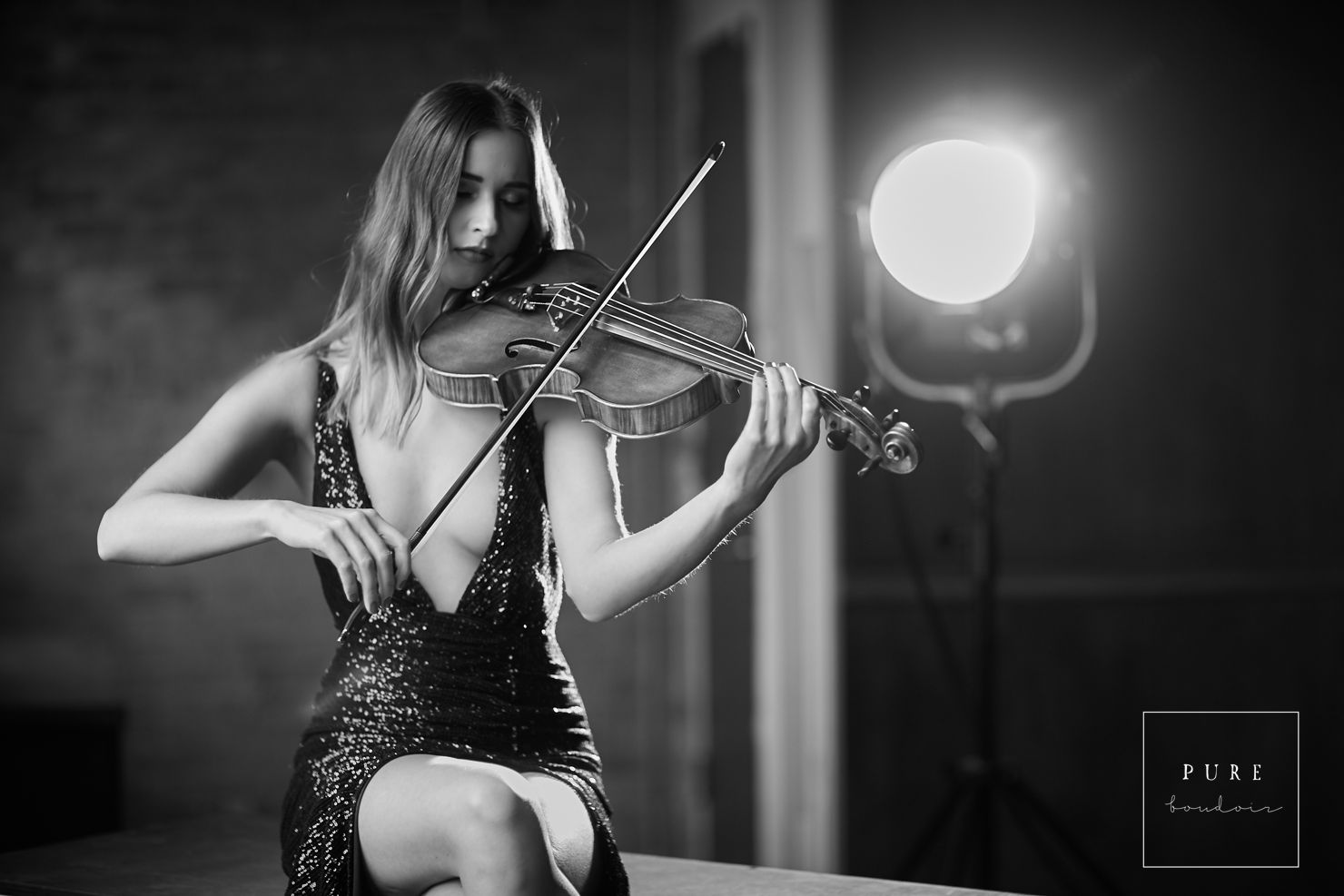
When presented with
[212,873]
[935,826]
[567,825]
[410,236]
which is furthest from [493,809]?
[935,826]

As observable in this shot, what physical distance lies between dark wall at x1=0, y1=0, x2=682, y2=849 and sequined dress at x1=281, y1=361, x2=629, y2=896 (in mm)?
1658

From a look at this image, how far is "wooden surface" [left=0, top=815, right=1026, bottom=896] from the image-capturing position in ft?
5.09

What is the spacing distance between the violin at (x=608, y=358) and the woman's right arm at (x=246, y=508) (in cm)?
19

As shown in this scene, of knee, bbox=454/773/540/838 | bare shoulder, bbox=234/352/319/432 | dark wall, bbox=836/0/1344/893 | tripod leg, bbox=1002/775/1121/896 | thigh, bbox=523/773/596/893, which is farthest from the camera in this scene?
dark wall, bbox=836/0/1344/893

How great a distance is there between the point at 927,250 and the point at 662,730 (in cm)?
148

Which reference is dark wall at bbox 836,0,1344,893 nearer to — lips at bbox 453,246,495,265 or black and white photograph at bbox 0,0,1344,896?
black and white photograph at bbox 0,0,1344,896

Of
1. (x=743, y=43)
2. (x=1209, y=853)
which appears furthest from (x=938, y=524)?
(x=743, y=43)

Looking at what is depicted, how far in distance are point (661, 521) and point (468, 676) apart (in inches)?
9.9

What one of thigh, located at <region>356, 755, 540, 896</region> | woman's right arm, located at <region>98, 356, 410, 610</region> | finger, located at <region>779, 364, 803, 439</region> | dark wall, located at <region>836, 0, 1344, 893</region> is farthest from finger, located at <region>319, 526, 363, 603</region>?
dark wall, located at <region>836, 0, 1344, 893</region>

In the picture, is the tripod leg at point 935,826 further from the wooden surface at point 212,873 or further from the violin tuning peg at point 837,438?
the violin tuning peg at point 837,438

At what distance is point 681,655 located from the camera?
10.2ft

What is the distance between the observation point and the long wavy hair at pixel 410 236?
1.37 m

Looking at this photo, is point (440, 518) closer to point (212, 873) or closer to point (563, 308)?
point (563, 308)

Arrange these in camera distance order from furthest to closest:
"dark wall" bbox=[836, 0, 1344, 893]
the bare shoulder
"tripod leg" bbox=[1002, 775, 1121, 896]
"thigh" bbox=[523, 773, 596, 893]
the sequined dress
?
1. "dark wall" bbox=[836, 0, 1344, 893]
2. "tripod leg" bbox=[1002, 775, 1121, 896]
3. the bare shoulder
4. the sequined dress
5. "thigh" bbox=[523, 773, 596, 893]
